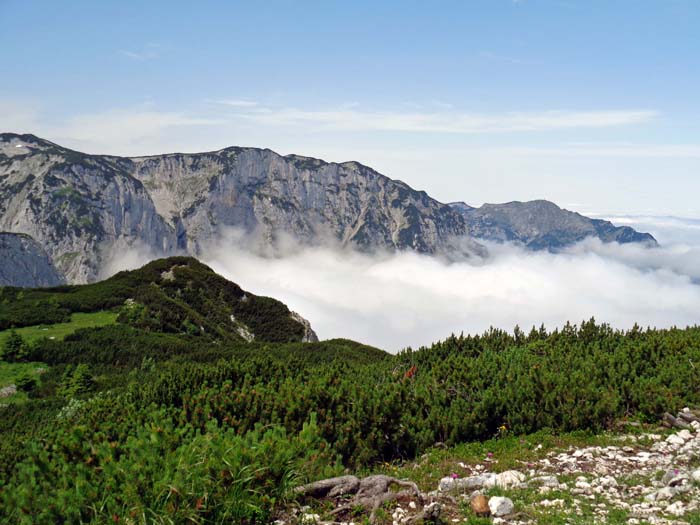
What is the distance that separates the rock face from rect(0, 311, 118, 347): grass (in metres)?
113

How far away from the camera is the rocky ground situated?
21.2 ft

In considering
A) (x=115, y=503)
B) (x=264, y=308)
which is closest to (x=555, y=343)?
(x=115, y=503)

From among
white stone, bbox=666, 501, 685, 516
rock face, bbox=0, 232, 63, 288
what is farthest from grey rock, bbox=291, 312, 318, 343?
rock face, bbox=0, 232, 63, 288

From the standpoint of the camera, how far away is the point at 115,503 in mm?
5566

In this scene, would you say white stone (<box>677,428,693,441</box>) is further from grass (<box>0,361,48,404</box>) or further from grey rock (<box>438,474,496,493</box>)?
grass (<box>0,361,48,404</box>)

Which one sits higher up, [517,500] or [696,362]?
[696,362]

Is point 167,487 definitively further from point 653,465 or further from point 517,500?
point 653,465

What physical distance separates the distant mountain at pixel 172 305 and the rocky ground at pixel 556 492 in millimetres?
53170

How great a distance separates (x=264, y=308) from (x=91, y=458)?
79.0 m

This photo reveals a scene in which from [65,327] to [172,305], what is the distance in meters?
16.0

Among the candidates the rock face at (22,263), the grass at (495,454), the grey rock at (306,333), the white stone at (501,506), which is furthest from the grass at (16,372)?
the rock face at (22,263)

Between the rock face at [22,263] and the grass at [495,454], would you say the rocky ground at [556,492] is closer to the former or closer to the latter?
the grass at [495,454]

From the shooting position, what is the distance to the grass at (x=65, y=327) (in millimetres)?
46197

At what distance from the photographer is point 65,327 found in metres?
51.0
